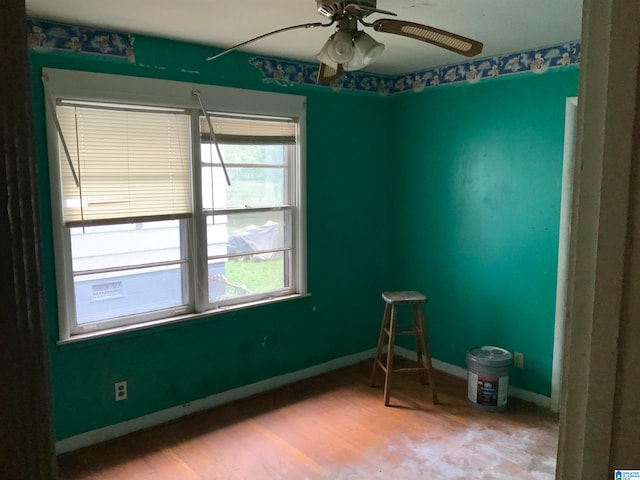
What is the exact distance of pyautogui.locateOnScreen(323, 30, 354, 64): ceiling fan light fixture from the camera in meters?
2.05

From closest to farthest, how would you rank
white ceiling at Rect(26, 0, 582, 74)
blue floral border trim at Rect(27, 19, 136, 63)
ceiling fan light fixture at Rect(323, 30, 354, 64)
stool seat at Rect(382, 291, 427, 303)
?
1. ceiling fan light fixture at Rect(323, 30, 354, 64)
2. white ceiling at Rect(26, 0, 582, 74)
3. blue floral border trim at Rect(27, 19, 136, 63)
4. stool seat at Rect(382, 291, 427, 303)

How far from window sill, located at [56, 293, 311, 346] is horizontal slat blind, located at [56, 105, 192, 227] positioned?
0.65m

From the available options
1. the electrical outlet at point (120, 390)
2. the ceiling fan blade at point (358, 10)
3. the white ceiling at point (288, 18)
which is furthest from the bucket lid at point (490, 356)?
the ceiling fan blade at point (358, 10)

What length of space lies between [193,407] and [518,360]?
2.34 meters

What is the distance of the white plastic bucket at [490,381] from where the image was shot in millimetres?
3498

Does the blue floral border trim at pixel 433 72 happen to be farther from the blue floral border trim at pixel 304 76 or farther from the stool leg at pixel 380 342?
the stool leg at pixel 380 342

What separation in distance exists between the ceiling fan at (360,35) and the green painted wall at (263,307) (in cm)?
137

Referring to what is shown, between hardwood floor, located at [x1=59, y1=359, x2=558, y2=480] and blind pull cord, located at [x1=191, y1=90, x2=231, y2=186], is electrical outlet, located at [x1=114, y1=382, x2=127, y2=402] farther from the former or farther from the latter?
blind pull cord, located at [x1=191, y1=90, x2=231, y2=186]

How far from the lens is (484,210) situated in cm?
389

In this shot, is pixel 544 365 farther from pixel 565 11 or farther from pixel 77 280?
pixel 77 280

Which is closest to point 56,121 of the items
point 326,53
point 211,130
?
point 211,130

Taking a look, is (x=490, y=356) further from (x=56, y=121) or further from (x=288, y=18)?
(x=56, y=121)

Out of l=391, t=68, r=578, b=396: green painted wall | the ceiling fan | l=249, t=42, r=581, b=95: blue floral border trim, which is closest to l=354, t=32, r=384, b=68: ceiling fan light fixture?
the ceiling fan

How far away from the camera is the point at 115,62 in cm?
294
